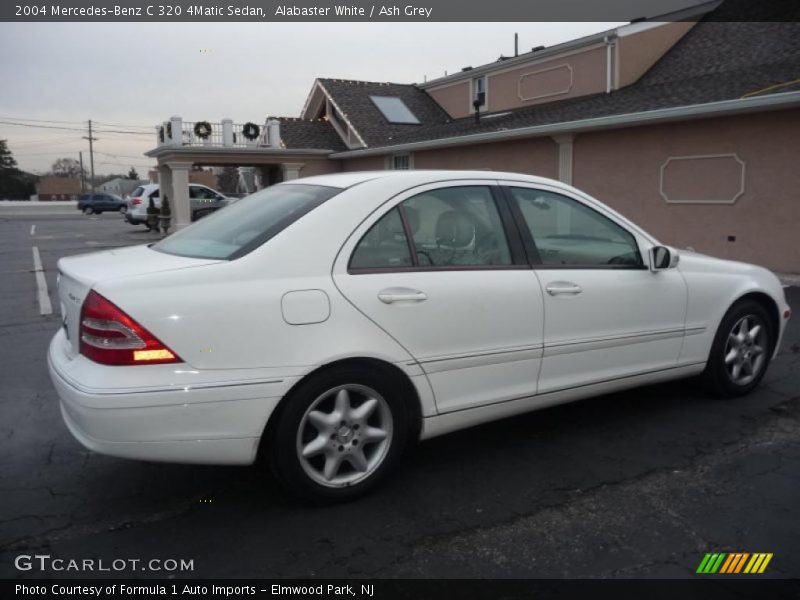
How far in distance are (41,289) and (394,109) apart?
650 inches

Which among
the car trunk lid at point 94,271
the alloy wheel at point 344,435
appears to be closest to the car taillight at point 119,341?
the car trunk lid at point 94,271

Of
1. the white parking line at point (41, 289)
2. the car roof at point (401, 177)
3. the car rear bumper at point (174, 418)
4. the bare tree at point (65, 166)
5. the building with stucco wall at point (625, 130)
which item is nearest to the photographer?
the car rear bumper at point (174, 418)

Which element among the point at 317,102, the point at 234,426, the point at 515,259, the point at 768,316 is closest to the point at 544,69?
the point at 317,102

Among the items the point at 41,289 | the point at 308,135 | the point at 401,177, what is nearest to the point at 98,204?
the point at 308,135

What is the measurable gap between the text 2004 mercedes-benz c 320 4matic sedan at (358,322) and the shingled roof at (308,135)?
67.4 feet

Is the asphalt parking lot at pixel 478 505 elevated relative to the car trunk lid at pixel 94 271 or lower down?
lower down

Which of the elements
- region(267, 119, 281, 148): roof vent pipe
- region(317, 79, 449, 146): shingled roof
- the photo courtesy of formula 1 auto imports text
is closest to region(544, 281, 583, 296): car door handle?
the photo courtesy of formula 1 auto imports text

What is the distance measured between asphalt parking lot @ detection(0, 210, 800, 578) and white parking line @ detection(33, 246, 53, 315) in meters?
4.57

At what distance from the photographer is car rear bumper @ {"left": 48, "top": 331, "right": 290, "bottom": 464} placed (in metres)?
2.77

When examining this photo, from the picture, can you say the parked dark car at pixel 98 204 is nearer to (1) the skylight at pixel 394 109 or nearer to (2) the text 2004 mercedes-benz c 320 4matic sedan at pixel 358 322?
(1) the skylight at pixel 394 109

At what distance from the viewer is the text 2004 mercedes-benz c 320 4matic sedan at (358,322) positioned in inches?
112
